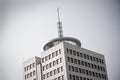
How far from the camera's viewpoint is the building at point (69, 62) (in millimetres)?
79562

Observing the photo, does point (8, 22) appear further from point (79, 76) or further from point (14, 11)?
point (79, 76)

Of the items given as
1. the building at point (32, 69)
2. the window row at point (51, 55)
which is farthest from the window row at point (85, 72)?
the building at point (32, 69)

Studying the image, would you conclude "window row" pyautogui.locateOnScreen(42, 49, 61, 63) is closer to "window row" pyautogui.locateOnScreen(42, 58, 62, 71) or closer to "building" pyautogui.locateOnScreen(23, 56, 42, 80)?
"window row" pyautogui.locateOnScreen(42, 58, 62, 71)

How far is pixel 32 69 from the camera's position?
9306cm

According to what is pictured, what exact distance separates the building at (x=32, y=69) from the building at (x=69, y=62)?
1.43 metres

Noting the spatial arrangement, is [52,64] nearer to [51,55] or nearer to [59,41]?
[51,55]

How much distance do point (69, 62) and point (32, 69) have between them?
2040 cm

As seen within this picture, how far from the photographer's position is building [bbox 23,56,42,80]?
89.6 metres

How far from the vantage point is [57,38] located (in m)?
90.9

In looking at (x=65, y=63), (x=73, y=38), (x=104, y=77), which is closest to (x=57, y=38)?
(x=73, y=38)

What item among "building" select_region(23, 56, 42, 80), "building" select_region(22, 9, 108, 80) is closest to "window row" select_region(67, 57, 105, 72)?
"building" select_region(22, 9, 108, 80)

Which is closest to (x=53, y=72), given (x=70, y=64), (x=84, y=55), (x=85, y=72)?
(x=70, y=64)

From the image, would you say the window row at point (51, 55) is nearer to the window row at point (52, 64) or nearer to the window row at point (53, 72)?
the window row at point (52, 64)

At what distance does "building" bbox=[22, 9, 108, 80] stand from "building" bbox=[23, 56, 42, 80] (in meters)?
1.43
